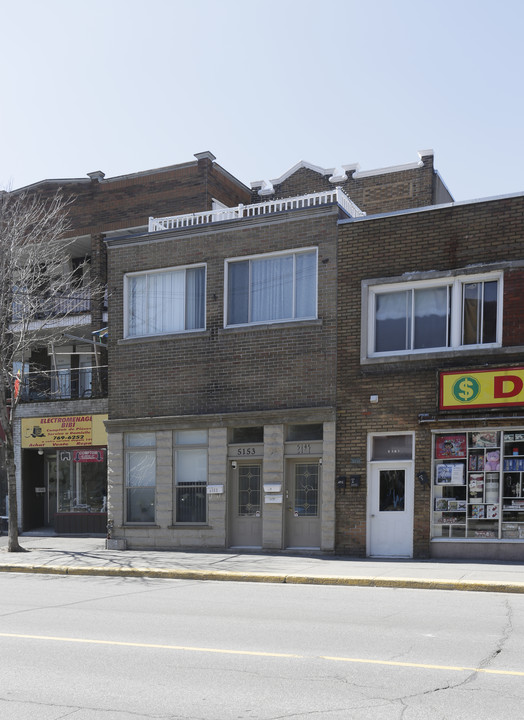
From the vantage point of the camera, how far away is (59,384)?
26.5m

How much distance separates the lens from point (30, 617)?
Result: 32.7 ft

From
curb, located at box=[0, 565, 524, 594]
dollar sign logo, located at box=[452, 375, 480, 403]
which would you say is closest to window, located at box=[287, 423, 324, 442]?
dollar sign logo, located at box=[452, 375, 480, 403]

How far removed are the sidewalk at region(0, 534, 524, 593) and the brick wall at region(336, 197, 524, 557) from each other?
1.66m

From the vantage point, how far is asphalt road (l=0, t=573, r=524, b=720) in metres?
5.75

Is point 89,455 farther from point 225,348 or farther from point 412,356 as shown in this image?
point 412,356

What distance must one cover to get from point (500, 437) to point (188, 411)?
285 inches

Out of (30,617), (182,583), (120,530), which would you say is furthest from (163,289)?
(30,617)

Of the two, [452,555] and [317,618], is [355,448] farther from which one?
[317,618]

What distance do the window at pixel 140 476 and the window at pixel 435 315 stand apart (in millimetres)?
6173

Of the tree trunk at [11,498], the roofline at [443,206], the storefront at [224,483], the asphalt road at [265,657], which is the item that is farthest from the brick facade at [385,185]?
the asphalt road at [265,657]

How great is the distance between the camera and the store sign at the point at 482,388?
587 inches

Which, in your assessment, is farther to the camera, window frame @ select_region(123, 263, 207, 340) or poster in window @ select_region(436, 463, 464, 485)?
window frame @ select_region(123, 263, 207, 340)

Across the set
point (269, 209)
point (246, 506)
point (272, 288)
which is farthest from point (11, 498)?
point (269, 209)

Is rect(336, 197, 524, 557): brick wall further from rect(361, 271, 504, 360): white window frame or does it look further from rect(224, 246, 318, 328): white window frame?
rect(224, 246, 318, 328): white window frame
